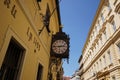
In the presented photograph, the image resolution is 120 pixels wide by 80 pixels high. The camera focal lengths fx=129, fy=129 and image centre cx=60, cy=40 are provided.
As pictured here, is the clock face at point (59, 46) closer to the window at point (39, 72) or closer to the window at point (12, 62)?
the window at point (39, 72)

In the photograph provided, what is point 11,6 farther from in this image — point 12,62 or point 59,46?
point 59,46

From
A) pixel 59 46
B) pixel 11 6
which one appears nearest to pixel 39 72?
pixel 59 46

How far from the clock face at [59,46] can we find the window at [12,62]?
3104 millimetres

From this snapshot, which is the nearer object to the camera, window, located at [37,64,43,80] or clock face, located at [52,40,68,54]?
window, located at [37,64,43,80]

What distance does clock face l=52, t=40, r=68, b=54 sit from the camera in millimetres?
6094

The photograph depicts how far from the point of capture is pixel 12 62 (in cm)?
280

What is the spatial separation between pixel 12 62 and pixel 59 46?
3.56 meters

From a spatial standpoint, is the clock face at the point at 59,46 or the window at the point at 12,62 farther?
the clock face at the point at 59,46

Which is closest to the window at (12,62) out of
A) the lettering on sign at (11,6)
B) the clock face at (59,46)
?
the lettering on sign at (11,6)

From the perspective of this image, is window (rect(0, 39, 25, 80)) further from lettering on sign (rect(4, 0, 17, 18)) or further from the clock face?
the clock face

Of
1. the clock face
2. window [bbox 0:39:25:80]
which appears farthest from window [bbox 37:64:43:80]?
window [bbox 0:39:25:80]

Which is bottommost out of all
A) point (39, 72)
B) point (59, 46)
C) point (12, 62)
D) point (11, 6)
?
point (12, 62)

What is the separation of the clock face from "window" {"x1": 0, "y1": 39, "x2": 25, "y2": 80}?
3104 mm

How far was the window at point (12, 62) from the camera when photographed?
2.53m
